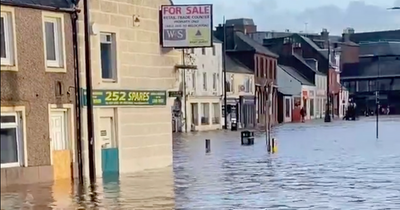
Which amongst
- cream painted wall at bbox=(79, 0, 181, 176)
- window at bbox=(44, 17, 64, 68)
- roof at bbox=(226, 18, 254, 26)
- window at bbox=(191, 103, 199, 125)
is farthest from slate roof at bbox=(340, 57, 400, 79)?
window at bbox=(44, 17, 64, 68)

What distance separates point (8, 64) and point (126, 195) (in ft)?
39.5

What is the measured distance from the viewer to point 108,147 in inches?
931

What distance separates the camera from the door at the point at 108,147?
2339 cm

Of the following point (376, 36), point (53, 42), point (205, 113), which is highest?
point (376, 36)

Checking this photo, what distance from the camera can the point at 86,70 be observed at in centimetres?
2025

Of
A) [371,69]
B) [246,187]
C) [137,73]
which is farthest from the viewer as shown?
[371,69]

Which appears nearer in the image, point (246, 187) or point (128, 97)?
point (246, 187)

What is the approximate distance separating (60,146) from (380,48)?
141873 millimetres

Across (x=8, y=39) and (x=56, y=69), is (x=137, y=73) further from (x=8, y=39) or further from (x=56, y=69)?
(x=8, y=39)

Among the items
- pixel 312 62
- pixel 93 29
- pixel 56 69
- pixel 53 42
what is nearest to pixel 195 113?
pixel 93 29

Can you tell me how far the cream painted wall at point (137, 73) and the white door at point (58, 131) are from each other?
77cm

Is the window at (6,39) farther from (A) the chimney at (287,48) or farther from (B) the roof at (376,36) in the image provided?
(B) the roof at (376,36)

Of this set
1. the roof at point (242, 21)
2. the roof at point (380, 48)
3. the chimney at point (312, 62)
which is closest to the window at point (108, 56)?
the roof at point (242, 21)

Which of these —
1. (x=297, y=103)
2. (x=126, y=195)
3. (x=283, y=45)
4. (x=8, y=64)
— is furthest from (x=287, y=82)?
(x=8, y=64)
